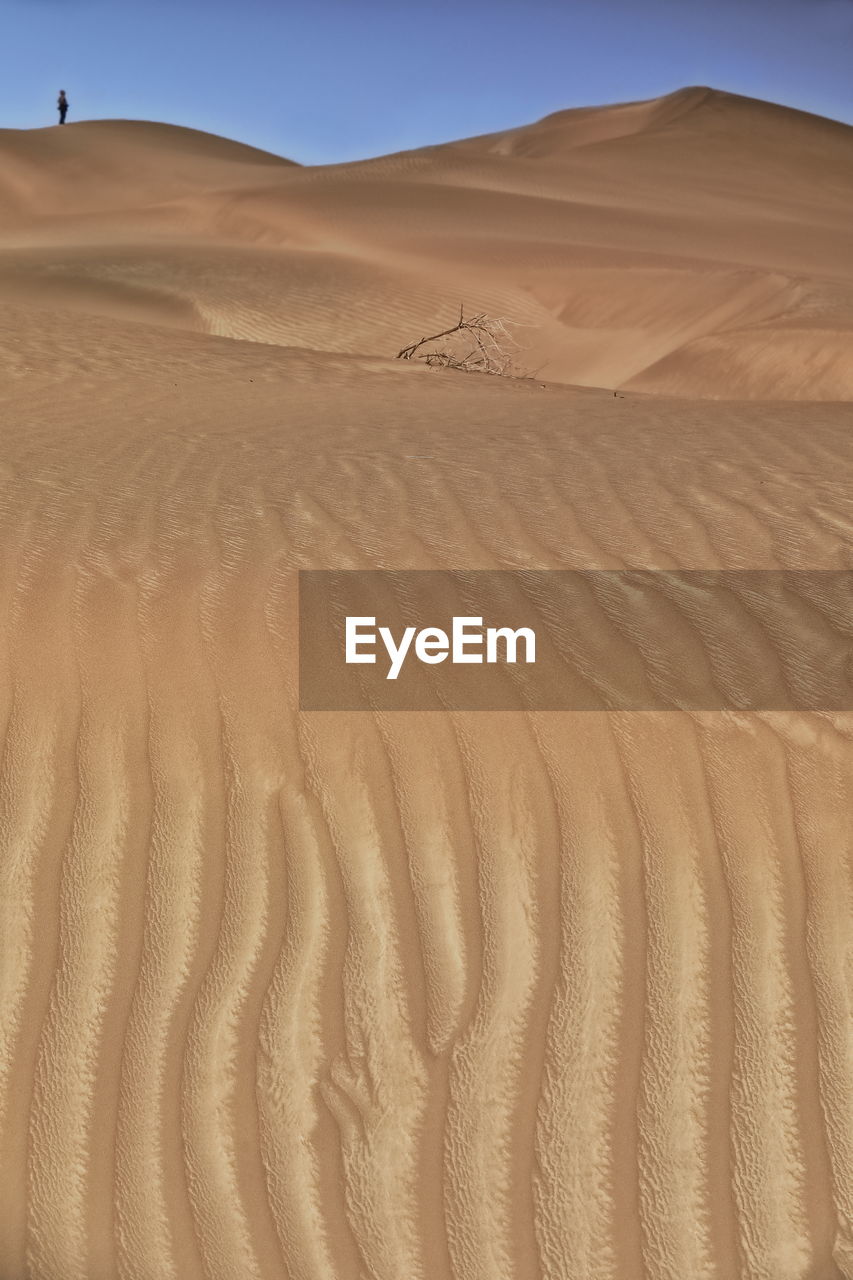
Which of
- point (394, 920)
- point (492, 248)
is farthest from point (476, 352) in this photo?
point (394, 920)

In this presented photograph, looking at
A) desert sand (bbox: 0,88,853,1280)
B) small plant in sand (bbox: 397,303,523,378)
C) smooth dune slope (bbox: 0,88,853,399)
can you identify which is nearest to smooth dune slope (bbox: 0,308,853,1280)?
desert sand (bbox: 0,88,853,1280)

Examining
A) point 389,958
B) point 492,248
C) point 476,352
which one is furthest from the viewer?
point 492,248

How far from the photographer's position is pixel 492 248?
670 inches

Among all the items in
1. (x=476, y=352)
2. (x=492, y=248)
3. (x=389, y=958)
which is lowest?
(x=389, y=958)

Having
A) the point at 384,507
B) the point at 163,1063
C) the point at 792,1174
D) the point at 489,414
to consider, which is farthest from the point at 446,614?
the point at 489,414

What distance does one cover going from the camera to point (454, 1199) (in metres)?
2.28

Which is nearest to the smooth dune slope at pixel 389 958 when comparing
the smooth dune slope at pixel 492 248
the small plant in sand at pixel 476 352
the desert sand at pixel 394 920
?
the desert sand at pixel 394 920

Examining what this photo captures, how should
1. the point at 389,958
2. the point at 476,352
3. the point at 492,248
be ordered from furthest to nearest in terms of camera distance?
1. the point at 492,248
2. the point at 476,352
3. the point at 389,958

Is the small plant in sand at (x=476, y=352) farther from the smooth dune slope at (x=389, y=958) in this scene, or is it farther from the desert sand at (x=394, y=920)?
the smooth dune slope at (x=389, y=958)

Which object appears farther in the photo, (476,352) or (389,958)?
(476,352)

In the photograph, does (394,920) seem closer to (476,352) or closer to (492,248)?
(476,352)

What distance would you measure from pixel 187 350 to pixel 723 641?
565 centimetres

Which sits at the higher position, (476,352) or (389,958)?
(476,352)

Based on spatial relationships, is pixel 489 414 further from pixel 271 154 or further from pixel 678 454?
pixel 271 154
